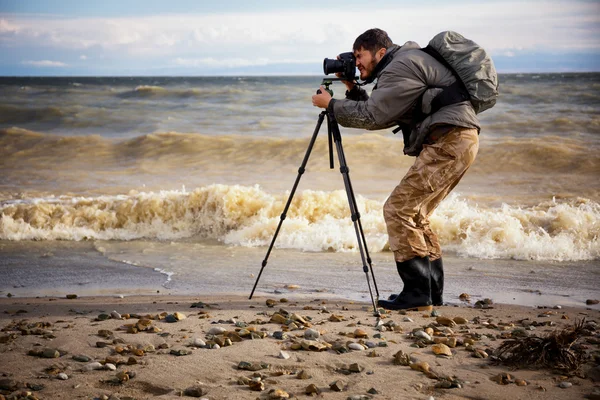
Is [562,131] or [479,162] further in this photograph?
[562,131]

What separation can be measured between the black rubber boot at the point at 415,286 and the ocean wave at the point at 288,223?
7.29ft

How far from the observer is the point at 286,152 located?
14.4m

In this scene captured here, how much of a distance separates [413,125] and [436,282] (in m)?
1.18

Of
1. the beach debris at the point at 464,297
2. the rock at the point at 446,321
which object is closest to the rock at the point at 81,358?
the rock at the point at 446,321

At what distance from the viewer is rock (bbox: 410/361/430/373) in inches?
120

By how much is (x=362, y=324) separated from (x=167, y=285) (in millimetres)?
1987

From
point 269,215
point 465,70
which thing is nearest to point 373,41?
point 465,70

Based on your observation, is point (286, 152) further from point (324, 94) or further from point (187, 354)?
point (187, 354)

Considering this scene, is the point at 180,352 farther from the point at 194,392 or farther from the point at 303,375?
the point at 303,375

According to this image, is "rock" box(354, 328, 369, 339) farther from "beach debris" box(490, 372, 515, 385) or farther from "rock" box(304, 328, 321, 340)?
"beach debris" box(490, 372, 515, 385)

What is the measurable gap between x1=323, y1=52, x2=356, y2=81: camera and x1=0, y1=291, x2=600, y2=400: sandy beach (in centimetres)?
163

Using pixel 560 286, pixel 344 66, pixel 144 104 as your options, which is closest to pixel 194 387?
pixel 344 66

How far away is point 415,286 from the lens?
4219mm

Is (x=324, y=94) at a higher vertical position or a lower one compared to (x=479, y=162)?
higher
